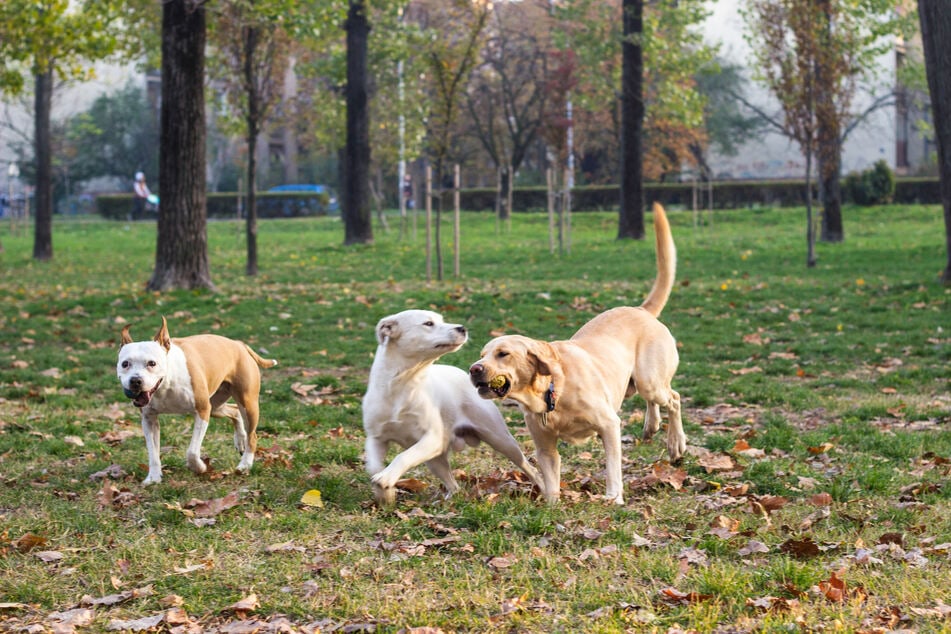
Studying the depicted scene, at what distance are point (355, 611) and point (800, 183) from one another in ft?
114

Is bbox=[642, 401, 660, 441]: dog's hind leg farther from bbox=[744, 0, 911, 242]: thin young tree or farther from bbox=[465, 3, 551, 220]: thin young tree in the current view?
bbox=[465, 3, 551, 220]: thin young tree

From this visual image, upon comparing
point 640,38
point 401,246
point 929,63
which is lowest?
point 401,246

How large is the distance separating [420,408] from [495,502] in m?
0.61

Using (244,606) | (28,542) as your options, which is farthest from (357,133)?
(244,606)

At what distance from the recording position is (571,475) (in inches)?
255

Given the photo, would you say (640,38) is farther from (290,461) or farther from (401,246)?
(290,461)

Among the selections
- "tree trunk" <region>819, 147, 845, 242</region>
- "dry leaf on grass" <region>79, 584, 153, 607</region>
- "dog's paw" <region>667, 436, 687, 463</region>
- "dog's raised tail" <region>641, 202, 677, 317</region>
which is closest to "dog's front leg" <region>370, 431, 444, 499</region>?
"dry leaf on grass" <region>79, 584, 153, 607</region>

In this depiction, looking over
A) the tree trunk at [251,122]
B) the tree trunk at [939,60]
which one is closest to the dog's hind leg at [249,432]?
the tree trunk at [939,60]

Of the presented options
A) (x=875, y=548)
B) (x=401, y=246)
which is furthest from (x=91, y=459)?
(x=401, y=246)

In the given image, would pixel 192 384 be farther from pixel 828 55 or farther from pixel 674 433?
pixel 828 55

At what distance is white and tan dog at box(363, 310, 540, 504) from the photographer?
218 inches

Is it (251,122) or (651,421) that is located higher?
(251,122)

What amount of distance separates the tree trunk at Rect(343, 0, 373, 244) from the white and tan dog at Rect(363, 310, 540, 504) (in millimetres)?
19811

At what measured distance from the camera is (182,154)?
15.9 meters
